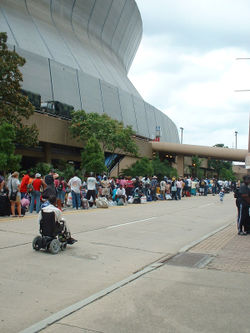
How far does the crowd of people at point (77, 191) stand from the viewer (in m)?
14.1

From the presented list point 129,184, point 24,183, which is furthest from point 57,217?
point 129,184

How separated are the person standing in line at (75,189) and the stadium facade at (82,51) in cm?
2162

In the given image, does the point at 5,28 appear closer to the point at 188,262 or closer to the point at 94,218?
the point at 94,218

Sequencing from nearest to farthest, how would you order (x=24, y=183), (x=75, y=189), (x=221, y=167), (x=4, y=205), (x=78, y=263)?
(x=78, y=263) → (x=4, y=205) → (x=24, y=183) → (x=75, y=189) → (x=221, y=167)

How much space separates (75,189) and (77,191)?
5.6 inches

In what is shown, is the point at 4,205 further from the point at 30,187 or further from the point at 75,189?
the point at 75,189

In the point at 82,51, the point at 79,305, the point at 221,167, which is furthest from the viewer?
the point at 221,167

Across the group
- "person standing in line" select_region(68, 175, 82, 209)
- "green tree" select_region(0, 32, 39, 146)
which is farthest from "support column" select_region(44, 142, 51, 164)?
"person standing in line" select_region(68, 175, 82, 209)

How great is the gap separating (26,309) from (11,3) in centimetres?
4675

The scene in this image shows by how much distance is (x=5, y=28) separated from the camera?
41.4 m

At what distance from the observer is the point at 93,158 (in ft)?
111

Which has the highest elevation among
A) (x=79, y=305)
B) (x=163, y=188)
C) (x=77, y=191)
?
(x=77, y=191)

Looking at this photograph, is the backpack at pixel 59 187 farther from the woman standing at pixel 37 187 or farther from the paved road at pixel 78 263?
the paved road at pixel 78 263

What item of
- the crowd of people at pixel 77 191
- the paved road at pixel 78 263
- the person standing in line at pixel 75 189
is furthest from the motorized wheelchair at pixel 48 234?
the person standing in line at pixel 75 189
